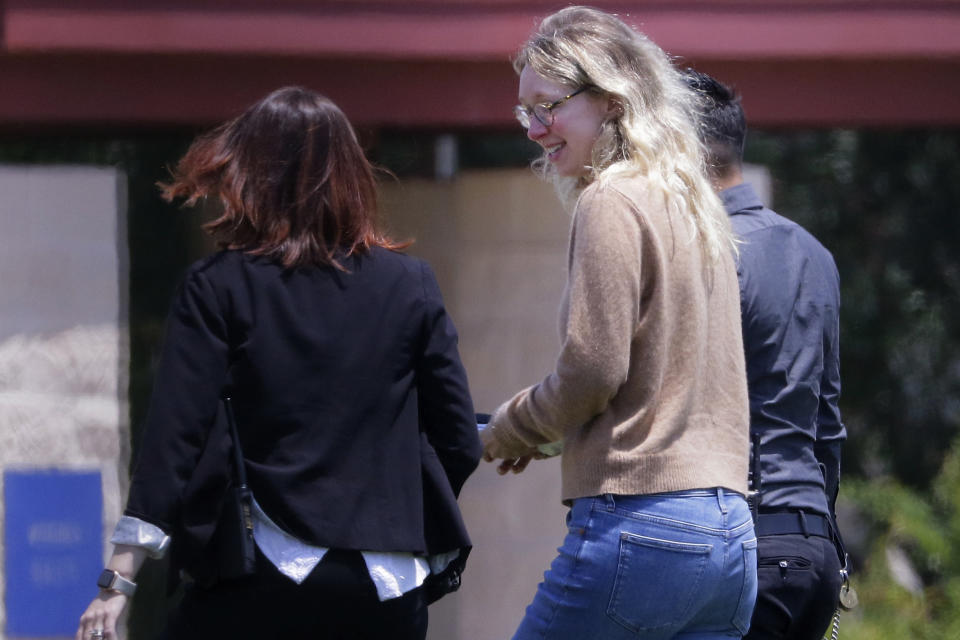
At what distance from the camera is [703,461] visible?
2.06 metres

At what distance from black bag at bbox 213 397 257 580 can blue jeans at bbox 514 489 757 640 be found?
0.52 metres

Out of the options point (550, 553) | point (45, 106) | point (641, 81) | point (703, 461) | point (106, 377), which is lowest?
point (550, 553)

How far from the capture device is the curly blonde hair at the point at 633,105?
2.12 meters

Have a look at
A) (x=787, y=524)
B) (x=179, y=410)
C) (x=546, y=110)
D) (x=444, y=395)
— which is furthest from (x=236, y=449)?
(x=787, y=524)

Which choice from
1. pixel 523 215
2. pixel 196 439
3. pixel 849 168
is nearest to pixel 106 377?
pixel 523 215

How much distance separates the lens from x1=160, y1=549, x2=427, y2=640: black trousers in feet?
6.77

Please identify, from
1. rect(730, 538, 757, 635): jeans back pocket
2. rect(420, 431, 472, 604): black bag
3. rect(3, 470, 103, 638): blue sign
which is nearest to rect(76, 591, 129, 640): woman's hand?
rect(420, 431, 472, 604): black bag

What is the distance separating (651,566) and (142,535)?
2.73ft

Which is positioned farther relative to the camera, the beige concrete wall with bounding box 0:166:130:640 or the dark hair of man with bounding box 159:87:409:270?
the beige concrete wall with bounding box 0:166:130:640

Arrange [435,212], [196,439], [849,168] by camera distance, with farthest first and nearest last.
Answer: [849,168]
[435,212]
[196,439]

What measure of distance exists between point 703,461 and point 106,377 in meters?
2.67

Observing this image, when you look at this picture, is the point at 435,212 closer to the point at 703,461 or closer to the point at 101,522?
the point at 101,522

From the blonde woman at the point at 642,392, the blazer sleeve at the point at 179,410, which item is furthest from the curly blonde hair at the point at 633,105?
the blazer sleeve at the point at 179,410

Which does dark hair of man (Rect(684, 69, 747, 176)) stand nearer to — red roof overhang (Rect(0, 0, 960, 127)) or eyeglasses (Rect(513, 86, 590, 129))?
eyeglasses (Rect(513, 86, 590, 129))
